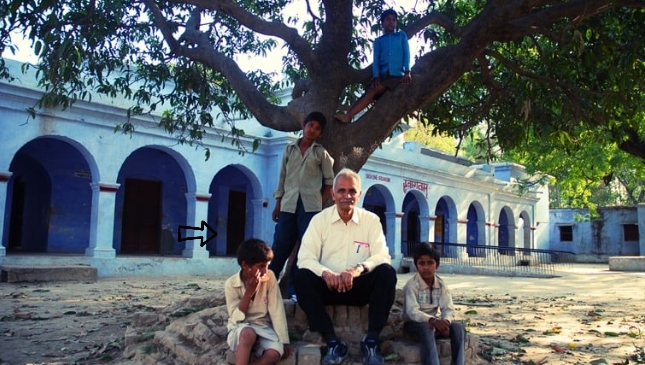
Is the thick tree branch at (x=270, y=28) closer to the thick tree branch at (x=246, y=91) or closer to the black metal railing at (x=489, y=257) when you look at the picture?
the thick tree branch at (x=246, y=91)

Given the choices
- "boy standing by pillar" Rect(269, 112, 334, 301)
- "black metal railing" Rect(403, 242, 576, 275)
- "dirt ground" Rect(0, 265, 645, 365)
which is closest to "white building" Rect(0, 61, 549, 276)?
"black metal railing" Rect(403, 242, 576, 275)

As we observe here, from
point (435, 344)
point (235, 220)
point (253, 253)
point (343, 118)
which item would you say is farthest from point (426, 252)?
point (235, 220)

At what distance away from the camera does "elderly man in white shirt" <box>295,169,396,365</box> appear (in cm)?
Result: 368

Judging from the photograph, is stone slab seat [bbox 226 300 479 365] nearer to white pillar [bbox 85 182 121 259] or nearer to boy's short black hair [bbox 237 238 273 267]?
boy's short black hair [bbox 237 238 273 267]

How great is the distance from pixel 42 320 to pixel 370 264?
439 centimetres

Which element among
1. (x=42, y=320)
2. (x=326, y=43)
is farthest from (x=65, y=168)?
(x=326, y=43)

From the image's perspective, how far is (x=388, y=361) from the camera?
3859 mm

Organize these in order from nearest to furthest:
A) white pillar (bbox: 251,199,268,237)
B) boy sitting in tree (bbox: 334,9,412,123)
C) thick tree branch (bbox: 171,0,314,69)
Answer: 1. boy sitting in tree (bbox: 334,9,412,123)
2. thick tree branch (bbox: 171,0,314,69)
3. white pillar (bbox: 251,199,268,237)

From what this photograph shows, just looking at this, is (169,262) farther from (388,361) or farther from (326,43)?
(388,361)

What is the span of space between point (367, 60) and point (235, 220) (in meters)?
11.1

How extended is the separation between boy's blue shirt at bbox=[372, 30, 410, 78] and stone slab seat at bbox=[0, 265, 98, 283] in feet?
27.6

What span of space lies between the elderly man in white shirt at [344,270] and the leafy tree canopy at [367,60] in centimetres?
124

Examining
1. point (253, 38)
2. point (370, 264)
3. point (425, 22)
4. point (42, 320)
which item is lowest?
point (42, 320)

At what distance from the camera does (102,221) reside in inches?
515
